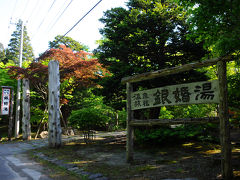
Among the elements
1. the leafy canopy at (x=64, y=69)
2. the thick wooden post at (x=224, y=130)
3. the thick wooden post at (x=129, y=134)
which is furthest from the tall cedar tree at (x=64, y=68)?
the thick wooden post at (x=224, y=130)

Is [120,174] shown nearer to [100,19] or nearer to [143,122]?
[143,122]

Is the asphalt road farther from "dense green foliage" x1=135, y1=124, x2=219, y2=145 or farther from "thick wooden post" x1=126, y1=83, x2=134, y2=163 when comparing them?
"dense green foliage" x1=135, y1=124, x2=219, y2=145

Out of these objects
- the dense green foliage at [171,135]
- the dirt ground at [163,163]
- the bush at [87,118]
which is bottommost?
the dirt ground at [163,163]

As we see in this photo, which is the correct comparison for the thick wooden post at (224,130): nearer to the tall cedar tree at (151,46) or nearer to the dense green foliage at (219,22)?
the dense green foliage at (219,22)

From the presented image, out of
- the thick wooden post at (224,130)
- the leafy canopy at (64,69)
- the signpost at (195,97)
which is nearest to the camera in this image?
the thick wooden post at (224,130)

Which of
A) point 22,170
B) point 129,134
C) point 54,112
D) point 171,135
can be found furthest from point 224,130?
point 54,112

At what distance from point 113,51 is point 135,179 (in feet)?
18.3

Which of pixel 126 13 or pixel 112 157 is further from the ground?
pixel 126 13

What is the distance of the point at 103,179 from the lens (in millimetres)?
4199

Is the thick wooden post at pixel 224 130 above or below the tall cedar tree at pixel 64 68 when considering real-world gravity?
below

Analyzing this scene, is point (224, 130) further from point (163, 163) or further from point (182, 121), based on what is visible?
point (163, 163)

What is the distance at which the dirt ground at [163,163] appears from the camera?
4336 millimetres

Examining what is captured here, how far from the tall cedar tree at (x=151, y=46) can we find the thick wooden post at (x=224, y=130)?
3565mm

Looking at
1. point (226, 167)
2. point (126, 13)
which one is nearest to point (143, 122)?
point (226, 167)
